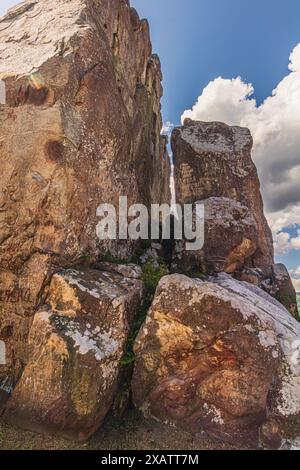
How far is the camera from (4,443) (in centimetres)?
736

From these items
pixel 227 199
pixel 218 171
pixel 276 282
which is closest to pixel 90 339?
pixel 227 199

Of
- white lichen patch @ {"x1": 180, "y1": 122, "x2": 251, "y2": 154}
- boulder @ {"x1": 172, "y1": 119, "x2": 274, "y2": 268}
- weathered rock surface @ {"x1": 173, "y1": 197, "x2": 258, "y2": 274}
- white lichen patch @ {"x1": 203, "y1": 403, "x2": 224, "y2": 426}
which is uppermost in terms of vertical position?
white lichen patch @ {"x1": 180, "y1": 122, "x2": 251, "y2": 154}

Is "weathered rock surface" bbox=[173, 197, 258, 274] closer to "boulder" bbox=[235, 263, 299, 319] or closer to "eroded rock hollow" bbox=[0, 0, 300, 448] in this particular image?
"eroded rock hollow" bbox=[0, 0, 300, 448]

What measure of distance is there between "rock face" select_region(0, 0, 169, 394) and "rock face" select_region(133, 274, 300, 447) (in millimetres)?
4096

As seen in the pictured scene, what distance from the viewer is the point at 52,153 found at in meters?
10.9

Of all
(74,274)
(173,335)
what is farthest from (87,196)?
(173,335)

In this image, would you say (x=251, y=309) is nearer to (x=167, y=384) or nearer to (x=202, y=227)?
(x=167, y=384)

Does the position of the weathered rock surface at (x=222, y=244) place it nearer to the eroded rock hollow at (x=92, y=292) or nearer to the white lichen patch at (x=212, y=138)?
the eroded rock hollow at (x=92, y=292)

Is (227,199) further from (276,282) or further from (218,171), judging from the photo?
(276,282)

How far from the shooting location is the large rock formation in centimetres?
1647

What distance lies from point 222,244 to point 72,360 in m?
10.9

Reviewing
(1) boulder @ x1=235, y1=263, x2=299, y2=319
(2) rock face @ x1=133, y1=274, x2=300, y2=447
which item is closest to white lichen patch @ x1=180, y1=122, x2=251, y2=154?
(1) boulder @ x1=235, y1=263, x2=299, y2=319

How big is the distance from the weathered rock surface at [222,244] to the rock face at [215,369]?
6.74 m

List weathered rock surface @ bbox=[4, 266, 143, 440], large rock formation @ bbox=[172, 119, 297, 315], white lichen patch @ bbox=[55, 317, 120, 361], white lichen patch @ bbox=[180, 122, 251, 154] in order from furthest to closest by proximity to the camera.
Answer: white lichen patch @ bbox=[180, 122, 251, 154], large rock formation @ bbox=[172, 119, 297, 315], white lichen patch @ bbox=[55, 317, 120, 361], weathered rock surface @ bbox=[4, 266, 143, 440]
